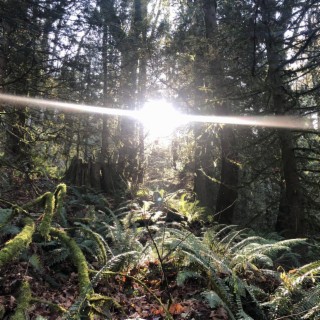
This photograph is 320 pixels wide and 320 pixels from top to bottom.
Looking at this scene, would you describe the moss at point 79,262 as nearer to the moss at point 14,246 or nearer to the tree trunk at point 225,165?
the moss at point 14,246

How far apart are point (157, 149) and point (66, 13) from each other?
890 inches

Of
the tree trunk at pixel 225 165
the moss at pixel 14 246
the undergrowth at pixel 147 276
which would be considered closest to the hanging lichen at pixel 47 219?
the undergrowth at pixel 147 276

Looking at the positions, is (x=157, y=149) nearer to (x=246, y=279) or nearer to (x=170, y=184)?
(x=170, y=184)

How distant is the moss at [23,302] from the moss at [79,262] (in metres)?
0.51

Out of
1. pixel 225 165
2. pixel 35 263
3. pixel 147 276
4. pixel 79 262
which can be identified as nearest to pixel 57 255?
pixel 35 263

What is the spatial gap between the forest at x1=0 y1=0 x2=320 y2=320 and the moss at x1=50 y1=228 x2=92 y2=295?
2cm

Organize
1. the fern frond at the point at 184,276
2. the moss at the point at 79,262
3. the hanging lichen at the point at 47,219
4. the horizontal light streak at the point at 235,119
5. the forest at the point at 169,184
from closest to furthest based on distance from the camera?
the moss at the point at 79,262, the forest at the point at 169,184, the fern frond at the point at 184,276, the hanging lichen at the point at 47,219, the horizontal light streak at the point at 235,119

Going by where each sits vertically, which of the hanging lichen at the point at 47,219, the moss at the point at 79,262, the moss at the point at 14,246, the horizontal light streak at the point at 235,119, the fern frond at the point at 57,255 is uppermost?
the horizontal light streak at the point at 235,119

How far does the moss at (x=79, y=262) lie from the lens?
137 inches

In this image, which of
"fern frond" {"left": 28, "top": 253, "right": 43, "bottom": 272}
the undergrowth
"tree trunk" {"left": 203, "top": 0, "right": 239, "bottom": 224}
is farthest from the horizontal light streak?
"fern frond" {"left": 28, "top": 253, "right": 43, "bottom": 272}

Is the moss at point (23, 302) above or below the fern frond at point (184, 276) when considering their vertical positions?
above

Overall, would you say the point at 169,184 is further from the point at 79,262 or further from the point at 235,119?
the point at 79,262

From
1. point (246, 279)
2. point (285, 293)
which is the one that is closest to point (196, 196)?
point (246, 279)

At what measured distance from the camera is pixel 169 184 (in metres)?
16.5
